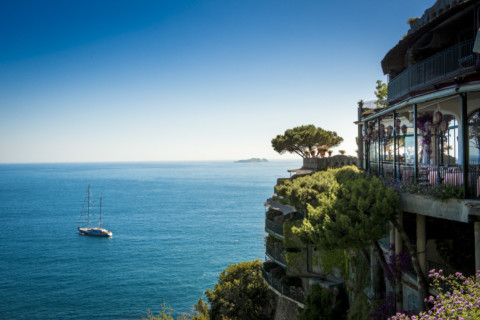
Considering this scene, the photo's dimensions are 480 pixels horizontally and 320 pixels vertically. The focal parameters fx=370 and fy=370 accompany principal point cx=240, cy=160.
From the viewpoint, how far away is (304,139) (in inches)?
2073

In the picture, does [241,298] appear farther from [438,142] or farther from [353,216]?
[438,142]

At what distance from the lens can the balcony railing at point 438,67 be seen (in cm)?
1370

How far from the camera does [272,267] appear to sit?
27.1 metres

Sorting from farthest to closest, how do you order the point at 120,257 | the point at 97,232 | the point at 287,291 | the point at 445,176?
the point at 97,232 → the point at 120,257 → the point at 287,291 → the point at 445,176

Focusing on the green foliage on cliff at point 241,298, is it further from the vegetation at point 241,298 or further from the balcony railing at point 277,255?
the balcony railing at point 277,255

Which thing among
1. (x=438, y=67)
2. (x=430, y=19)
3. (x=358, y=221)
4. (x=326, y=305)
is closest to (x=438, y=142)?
(x=438, y=67)

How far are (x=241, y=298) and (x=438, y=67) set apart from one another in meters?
21.9

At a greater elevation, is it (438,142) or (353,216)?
(438,142)

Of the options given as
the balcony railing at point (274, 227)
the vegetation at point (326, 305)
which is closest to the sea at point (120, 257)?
the balcony railing at point (274, 227)

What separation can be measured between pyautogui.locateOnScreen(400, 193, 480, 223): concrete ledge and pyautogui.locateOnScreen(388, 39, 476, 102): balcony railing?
540 cm

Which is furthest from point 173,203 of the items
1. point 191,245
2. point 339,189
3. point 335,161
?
point 339,189

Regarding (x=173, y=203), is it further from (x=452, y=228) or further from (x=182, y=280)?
(x=452, y=228)

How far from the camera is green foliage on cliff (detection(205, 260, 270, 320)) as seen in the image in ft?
94.9

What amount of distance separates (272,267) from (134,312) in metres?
22.9
